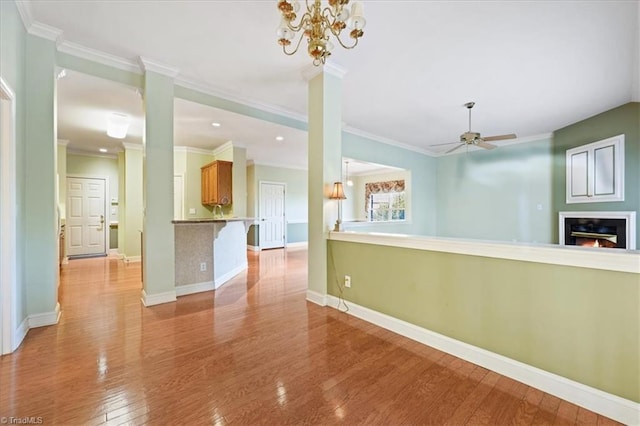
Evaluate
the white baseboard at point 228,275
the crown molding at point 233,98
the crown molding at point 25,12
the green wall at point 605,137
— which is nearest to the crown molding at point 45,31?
the crown molding at point 25,12

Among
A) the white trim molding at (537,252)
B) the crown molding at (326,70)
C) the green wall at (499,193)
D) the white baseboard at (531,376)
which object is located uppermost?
the crown molding at (326,70)

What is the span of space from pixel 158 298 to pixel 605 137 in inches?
287

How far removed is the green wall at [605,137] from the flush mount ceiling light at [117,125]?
26.2 feet

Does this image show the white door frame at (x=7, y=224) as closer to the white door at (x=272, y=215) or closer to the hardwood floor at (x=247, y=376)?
the hardwood floor at (x=247, y=376)

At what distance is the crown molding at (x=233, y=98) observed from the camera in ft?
11.9

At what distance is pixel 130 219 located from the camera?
618 centimetres

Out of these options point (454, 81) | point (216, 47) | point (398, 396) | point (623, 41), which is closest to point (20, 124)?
point (216, 47)

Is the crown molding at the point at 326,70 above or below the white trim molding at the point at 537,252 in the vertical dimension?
above

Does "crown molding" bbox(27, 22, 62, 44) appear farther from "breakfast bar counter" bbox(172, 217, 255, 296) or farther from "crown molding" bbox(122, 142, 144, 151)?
"crown molding" bbox(122, 142, 144, 151)

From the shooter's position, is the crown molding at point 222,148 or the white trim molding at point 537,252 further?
the crown molding at point 222,148

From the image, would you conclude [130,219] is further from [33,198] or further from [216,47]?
[216,47]

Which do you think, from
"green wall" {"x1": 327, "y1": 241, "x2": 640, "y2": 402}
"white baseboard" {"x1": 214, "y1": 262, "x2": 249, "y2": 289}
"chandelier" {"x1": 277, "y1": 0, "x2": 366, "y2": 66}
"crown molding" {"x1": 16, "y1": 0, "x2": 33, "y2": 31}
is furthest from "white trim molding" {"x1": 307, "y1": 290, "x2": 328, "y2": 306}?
"crown molding" {"x1": 16, "y1": 0, "x2": 33, "y2": 31}

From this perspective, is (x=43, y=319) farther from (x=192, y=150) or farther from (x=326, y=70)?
(x=192, y=150)

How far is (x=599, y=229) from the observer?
4715mm
